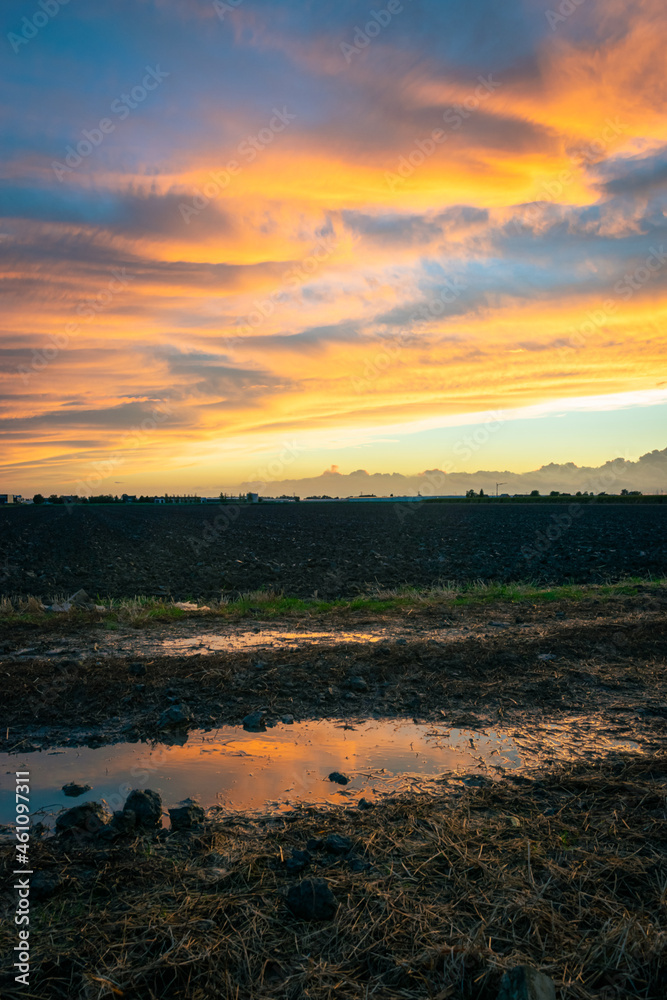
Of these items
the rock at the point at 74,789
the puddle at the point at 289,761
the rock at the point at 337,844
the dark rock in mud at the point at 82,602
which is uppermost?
the dark rock in mud at the point at 82,602

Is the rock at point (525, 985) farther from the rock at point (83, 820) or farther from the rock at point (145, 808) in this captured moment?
the rock at point (83, 820)

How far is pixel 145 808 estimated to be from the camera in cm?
438

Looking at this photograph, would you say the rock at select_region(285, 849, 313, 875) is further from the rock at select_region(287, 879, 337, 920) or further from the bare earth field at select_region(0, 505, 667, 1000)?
the rock at select_region(287, 879, 337, 920)

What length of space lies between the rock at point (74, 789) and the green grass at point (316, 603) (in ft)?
19.8

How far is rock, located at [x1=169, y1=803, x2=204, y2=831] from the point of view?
14.0 feet

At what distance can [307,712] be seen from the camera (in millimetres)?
6816

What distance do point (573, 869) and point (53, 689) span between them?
607 cm

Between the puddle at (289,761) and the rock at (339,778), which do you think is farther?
the rock at (339,778)

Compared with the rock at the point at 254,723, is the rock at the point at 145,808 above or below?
above

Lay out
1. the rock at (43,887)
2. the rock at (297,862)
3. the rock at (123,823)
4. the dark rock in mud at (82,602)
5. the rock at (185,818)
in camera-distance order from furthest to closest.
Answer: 1. the dark rock in mud at (82,602)
2. the rock at (185,818)
3. the rock at (123,823)
4. the rock at (297,862)
5. the rock at (43,887)

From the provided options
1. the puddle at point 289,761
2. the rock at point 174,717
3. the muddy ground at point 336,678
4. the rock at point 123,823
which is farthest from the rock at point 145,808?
the rock at point 174,717

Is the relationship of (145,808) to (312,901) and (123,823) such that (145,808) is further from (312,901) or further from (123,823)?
(312,901)

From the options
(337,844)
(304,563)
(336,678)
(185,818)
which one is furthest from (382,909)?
(304,563)

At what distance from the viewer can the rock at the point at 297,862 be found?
3.70m
